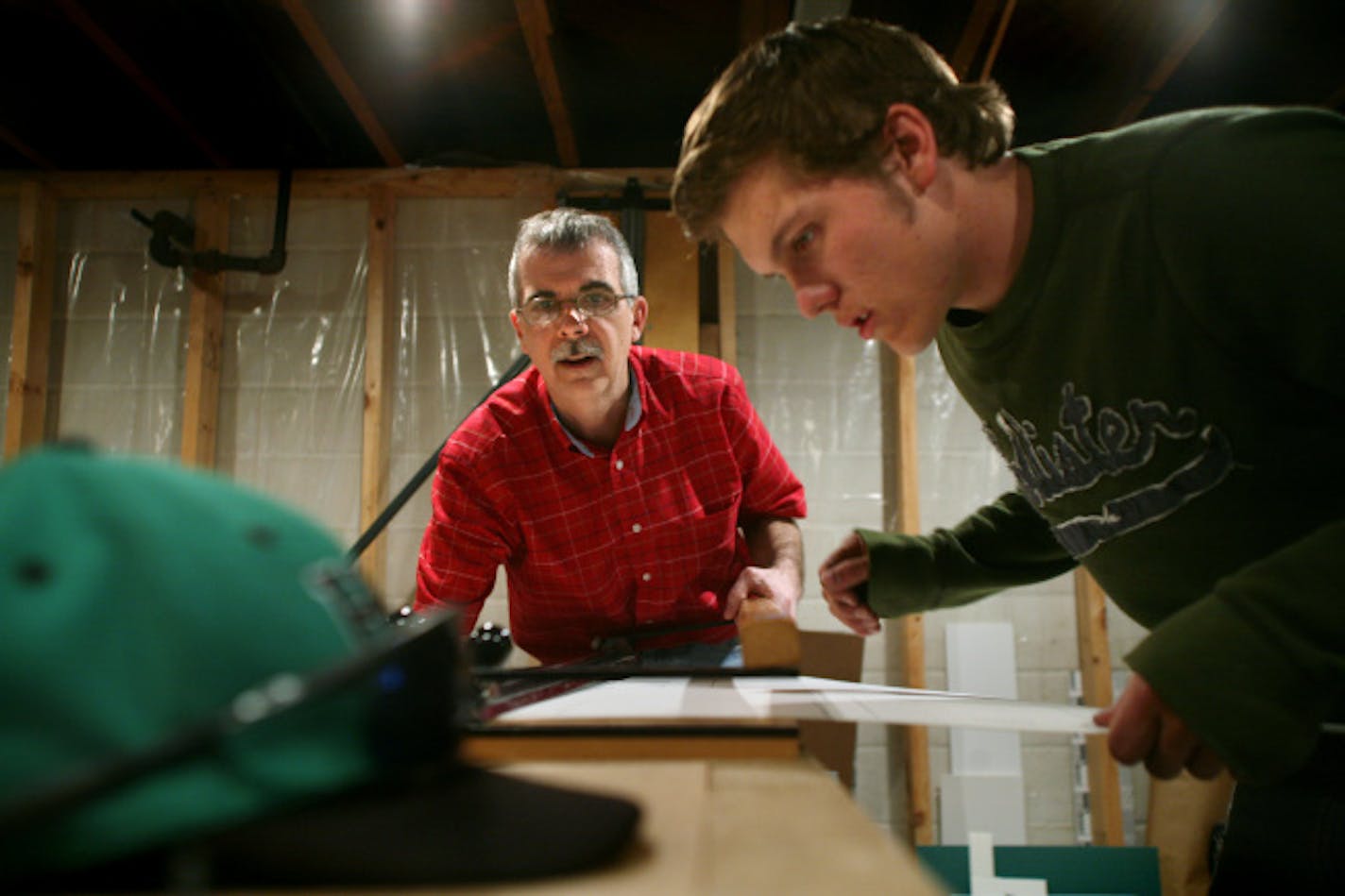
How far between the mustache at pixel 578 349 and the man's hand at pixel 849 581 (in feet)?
2.74

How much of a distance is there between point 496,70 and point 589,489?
2.25 meters

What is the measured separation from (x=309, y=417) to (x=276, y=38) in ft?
5.03

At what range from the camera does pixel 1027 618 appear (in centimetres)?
359

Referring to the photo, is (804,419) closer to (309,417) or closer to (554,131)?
(554,131)

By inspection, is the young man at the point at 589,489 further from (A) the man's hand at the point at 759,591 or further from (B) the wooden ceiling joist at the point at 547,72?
(B) the wooden ceiling joist at the point at 547,72

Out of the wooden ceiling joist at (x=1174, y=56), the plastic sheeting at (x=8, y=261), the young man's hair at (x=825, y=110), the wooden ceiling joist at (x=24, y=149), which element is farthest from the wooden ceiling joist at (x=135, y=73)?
the wooden ceiling joist at (x=1174, y=56)

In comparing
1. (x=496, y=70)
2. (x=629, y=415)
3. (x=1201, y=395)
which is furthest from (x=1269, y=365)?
(x=496, y=70)

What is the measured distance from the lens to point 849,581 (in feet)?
4.00

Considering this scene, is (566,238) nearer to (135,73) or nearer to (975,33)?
(975,33)

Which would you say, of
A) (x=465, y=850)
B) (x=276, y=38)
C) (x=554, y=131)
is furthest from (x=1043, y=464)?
(x=276, y=38)

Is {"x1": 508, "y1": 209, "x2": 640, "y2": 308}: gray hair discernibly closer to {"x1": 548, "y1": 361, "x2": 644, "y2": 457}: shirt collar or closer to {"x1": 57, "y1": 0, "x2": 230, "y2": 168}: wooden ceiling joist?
{"x1": 548, "y1": 361, "x2": 644, "y2": 457}: shirt collar

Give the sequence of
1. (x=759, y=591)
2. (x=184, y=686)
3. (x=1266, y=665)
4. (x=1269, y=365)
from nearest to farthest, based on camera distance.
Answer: (x=184, y=686) < (x=1266, y=665) < (x=1269, y=365) < (x=759, y=591)

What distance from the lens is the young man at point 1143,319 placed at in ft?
2.06

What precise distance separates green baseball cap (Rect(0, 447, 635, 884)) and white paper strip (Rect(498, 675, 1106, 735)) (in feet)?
1.04
